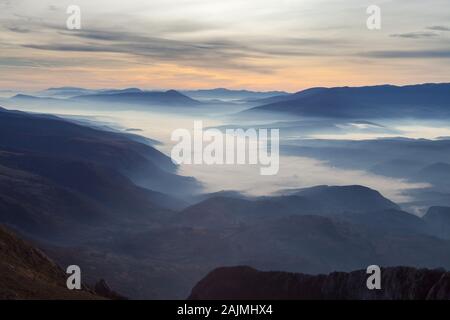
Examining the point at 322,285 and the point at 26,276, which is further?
the point at 322,285

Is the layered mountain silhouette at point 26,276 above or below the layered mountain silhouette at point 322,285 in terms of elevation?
above

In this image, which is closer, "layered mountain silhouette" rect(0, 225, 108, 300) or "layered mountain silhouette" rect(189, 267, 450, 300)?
"layered mountain silhouette" rect(0, 225, 108, 300)

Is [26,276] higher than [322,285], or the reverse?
[26,276]

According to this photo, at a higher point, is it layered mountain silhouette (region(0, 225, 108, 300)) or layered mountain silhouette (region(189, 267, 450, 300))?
layered mountain silhouette (region(0, 225, 108, 300))

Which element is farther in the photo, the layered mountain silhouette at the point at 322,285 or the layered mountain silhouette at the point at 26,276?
the layered mountain silhouette at the point at 322,285
